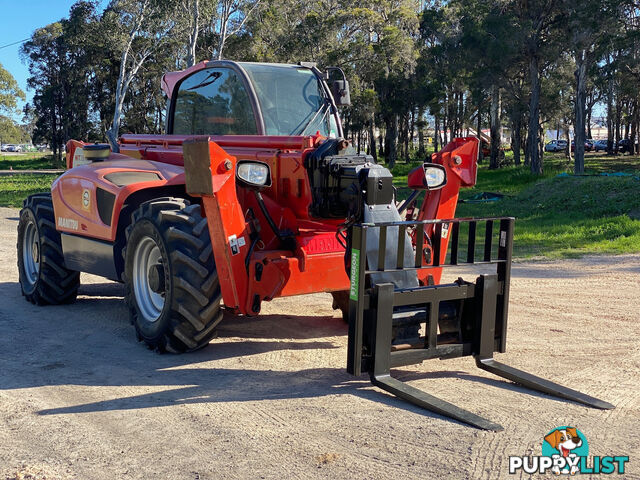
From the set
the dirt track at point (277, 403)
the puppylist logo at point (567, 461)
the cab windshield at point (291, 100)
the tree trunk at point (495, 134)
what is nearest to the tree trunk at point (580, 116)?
the tree trunk at point (495, 134)

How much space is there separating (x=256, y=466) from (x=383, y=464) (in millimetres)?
699

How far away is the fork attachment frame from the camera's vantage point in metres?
5.18

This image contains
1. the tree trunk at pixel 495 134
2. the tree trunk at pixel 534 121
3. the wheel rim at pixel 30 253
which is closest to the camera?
the wheel rim at pixel 30 253

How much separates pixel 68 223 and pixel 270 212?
8.62 ft

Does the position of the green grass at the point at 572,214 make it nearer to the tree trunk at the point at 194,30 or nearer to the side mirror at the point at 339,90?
the side mirror at the point at 339,90

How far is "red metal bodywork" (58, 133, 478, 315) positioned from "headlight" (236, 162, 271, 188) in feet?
0.31

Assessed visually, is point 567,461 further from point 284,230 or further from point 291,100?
point 291,100

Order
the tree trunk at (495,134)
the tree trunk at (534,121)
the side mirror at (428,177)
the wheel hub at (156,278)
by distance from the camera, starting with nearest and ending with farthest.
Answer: the wheel hub at (156,278)
the side mirror at (428,177)
the tree trunk at (534,121)
the tree trunk at (495,134)

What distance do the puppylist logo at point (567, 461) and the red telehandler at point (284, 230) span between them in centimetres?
43

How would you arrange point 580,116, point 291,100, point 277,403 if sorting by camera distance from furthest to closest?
point 580,116 → point 291,100 → point 277,403

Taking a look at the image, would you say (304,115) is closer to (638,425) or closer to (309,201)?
(309,201)

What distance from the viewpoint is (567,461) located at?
4164 mm

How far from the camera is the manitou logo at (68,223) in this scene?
7.73 metres

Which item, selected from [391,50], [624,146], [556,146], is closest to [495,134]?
[391,50]
